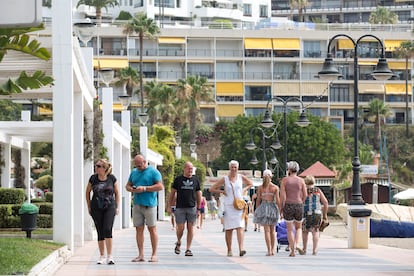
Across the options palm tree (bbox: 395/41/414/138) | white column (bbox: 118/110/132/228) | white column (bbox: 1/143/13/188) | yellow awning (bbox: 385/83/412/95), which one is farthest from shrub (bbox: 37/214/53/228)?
yellow awning (bbox: 385/83/412/95)

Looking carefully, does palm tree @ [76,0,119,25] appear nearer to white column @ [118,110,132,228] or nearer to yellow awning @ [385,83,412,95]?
yellow awning @ [385,83,412,95]

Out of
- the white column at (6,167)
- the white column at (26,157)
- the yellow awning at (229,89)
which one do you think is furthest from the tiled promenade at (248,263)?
the yellow awning at (229,89)

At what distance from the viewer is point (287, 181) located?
69.2 feet

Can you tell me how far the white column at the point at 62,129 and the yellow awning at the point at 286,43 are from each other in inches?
4153

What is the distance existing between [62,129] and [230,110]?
104640mm

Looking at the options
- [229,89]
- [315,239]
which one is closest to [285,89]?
[229,89]

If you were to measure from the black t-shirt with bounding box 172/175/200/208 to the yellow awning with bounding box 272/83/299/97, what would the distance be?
106 metres

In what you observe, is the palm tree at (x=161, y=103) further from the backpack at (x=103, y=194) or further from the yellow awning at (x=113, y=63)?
the backpack at (x=103, y=194)

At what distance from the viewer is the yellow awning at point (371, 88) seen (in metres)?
128

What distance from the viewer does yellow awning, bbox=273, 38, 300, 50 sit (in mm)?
126938

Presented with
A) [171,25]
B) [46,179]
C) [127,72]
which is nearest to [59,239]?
[46,179]

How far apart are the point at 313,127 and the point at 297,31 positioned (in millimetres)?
29511

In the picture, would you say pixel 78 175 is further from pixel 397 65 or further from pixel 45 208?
pixel 397 65

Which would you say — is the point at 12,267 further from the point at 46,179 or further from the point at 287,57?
the point at 287,57
